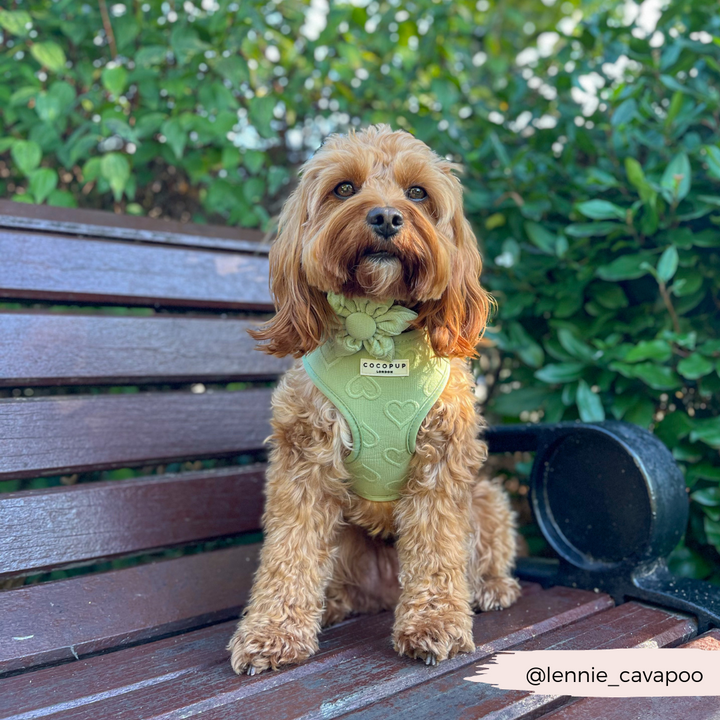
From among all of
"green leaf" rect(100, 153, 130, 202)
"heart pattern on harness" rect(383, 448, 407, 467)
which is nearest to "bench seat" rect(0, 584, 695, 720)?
"heart pattern on harness" rect(383, 448, 407, 467)

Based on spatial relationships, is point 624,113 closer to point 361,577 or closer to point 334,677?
point 361,577

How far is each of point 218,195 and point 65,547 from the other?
1.55 meters

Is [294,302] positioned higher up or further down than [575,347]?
higher up

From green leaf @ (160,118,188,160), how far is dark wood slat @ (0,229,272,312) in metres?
0.42

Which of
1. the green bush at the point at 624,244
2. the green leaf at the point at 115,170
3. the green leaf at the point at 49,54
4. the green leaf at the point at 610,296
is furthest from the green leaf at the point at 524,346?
the green leaf at the point at 49,54

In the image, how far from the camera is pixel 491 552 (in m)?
2.19

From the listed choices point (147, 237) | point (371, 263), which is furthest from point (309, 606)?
point (147, 237)

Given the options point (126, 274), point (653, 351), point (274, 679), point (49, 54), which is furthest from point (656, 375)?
point (49, 54)

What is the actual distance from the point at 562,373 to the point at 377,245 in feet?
4.29

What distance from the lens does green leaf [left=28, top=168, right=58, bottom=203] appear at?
8.05 ft

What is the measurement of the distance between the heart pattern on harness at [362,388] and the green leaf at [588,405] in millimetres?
1047

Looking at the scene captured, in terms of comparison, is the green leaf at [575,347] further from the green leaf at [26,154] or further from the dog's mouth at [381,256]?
the green leaf at [26,154]

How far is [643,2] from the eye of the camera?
9.46 feet

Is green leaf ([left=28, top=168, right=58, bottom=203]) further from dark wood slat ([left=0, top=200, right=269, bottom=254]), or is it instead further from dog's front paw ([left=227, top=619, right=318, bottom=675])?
dog's front paw ([left=227, top=619, right=318, bottom=675])
